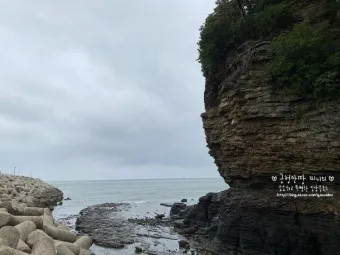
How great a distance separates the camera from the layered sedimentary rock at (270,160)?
15.9 metres

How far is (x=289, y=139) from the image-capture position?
57.2ft

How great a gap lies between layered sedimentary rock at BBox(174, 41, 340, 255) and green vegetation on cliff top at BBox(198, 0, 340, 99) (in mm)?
778

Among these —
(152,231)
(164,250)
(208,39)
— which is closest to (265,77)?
(208,39)

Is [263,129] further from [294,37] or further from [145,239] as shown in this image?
[145,239]

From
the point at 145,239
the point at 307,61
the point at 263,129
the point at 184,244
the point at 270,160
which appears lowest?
the point at 145,239

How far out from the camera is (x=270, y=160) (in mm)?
18500

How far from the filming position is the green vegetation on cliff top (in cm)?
1672

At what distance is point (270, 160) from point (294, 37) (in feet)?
21.6

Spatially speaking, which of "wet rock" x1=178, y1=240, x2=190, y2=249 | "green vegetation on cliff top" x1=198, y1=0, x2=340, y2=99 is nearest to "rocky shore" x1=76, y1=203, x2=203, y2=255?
"wet rock" x1=178, y1=240, x2=190, y2=249

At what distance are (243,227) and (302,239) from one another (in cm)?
408

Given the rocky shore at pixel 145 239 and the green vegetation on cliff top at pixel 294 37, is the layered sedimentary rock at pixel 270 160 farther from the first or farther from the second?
the rocky shore at pixel 145 239

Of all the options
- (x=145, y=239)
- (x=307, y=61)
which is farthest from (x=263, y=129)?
(x=145, y=239)

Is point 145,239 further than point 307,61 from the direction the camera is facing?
Yes

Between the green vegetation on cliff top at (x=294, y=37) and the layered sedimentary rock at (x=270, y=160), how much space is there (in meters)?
0.78
